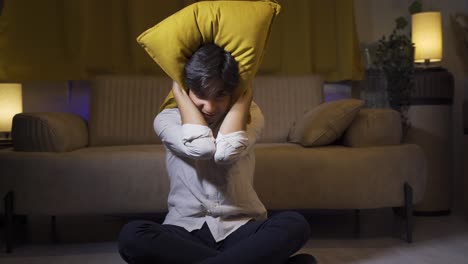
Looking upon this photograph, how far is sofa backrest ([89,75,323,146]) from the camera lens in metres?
2.66

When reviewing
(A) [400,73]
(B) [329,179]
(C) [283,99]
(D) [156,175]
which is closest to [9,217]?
(D) [156,175]

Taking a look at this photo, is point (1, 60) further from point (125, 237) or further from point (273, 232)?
point (273, 232)

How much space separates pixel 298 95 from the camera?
2.83 meters

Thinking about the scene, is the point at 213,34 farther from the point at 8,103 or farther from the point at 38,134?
the point at 8,103

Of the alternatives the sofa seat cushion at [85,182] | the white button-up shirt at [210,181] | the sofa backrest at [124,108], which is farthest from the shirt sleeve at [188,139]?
the sofa backrest at [124,108]

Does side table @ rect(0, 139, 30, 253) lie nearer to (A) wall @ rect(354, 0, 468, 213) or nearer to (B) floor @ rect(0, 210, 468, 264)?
(B) floor @ rect(0, 210, 468, 264)

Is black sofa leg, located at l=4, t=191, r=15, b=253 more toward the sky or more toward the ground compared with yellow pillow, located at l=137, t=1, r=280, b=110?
more toward the ground

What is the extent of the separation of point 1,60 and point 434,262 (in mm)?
2447

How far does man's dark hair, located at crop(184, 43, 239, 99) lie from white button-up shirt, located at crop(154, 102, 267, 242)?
0.33 ft

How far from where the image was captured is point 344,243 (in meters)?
2.11

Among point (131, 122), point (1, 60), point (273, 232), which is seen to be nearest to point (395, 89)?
point (131, 122)

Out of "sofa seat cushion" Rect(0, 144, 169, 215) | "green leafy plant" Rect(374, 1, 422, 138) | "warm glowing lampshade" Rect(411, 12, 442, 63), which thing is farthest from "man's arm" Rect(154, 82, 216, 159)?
"warm glowing lampshade" Rect(411, 12, 442, 63)

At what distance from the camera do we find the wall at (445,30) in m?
3.17

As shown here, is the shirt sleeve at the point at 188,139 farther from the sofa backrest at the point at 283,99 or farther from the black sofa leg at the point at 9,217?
the sofa backrest at the point at 283,99
